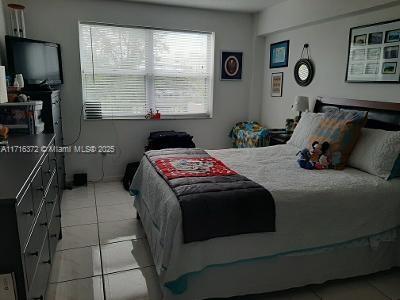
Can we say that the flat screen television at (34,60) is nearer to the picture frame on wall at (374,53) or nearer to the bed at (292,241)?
the bed at (292,241)

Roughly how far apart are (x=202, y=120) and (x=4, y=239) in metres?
3.55

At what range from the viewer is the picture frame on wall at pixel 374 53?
2.60m

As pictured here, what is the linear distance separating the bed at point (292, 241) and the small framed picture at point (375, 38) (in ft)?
4.22

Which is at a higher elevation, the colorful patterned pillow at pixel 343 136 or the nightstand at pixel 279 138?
the colorful patterned pillow at pixel 343 136

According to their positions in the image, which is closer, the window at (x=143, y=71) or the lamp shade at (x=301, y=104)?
the lamp shade at (x=301, y=104)

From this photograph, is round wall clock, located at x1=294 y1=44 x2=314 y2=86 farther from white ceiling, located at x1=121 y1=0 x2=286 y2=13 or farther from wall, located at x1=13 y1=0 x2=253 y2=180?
wall, located at x1=13 y1=0 x2=253 y2=180

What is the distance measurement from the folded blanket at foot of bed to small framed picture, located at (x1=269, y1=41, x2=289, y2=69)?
2.58 m

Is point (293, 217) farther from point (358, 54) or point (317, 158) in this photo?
point (358, 54)

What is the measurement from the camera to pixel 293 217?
1.87 meters

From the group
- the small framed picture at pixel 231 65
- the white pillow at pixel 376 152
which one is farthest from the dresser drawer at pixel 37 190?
the small framed picture at pixel 231 65

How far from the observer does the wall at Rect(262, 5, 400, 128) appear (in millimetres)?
2764

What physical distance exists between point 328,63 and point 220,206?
2.42m

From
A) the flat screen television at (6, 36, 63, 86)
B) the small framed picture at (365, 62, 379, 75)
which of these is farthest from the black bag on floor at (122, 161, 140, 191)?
the small framed picture at (365, 62, 379, 75)

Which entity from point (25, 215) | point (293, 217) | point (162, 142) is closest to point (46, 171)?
point (25, 215)
